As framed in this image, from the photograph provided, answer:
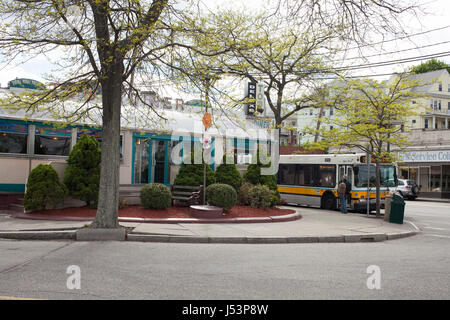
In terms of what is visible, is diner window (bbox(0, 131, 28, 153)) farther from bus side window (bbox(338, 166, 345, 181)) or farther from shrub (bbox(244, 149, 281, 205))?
bus side window (bbox(338, 166, 345, 181))

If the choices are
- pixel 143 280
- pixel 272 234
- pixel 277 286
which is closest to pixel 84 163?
pixel 272 234

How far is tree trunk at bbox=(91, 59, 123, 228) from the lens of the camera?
10.2 m

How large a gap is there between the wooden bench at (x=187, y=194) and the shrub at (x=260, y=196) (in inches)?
87.5

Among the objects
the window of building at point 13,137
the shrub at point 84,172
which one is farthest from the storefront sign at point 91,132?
the window of building at point 13,137

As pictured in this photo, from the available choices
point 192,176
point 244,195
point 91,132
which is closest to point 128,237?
point 192,176

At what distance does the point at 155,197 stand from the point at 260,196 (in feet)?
14.3

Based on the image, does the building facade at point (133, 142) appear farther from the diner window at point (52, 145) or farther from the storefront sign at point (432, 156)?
the storefront sign at point (432, 156)

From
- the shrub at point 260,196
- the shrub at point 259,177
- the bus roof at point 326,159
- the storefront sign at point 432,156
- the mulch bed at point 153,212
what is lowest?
the mulch bed at point 153,212

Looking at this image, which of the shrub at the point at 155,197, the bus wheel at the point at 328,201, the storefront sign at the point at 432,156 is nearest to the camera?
the shrub at the point at 155,197

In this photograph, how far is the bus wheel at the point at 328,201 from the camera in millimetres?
20875

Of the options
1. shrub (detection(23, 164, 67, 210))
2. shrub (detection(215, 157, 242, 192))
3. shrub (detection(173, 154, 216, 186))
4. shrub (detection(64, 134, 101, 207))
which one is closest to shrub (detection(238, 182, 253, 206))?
shrub (detection(215, 157, 242, 192))

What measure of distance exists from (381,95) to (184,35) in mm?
10272

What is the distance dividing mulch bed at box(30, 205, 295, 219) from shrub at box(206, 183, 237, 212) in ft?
1.38

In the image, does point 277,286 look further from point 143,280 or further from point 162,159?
point 162,159
